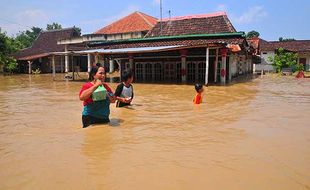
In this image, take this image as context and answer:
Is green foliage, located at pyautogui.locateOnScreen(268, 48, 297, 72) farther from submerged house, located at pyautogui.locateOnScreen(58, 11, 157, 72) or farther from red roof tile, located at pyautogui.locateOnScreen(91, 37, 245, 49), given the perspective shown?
red roof tile, located at pyautogui.locateOnScreen(91, 37, 245, 49)

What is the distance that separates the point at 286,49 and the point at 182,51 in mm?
24148

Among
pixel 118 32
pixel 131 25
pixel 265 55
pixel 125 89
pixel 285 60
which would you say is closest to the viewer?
pixel 125 89

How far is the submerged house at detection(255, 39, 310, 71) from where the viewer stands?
37.4 metres

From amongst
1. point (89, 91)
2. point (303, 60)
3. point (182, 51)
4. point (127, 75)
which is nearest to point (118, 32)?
point (182, 51)

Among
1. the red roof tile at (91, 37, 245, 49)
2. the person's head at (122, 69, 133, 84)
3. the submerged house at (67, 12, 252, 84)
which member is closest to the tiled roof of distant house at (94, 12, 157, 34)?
the submerged house at (67, 12, 252, 84)

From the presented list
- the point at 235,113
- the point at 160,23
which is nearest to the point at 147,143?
the point at 235,113

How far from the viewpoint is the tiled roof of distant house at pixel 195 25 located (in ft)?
71.7

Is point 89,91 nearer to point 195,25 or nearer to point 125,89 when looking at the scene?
point 125,89

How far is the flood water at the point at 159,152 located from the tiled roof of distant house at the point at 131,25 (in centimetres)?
2451

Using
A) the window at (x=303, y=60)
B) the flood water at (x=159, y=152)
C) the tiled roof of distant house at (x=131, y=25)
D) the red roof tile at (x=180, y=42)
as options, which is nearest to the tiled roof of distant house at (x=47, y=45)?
the tiled roof of distant house at (x=131, y=25)

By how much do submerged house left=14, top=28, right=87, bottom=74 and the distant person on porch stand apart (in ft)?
100

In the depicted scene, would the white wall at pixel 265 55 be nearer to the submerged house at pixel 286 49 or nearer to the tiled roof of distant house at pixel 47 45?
the submerged house at pixel 286 49

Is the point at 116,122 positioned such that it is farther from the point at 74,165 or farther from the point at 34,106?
the point at 34,106

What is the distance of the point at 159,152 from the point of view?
14.7 feet
